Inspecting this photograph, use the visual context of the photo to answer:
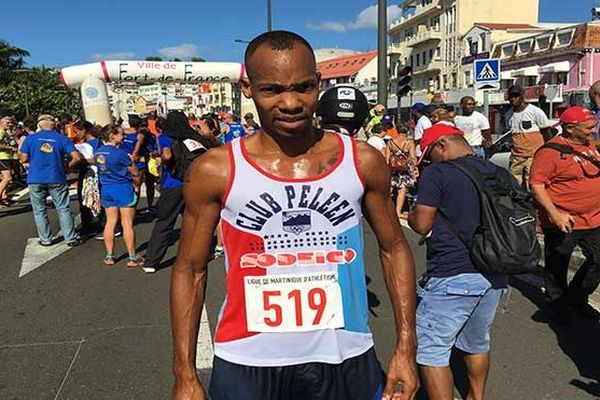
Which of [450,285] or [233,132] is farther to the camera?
[233,132]

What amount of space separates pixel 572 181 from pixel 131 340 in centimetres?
365

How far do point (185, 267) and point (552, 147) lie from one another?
11.3 ft

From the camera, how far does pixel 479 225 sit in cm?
297

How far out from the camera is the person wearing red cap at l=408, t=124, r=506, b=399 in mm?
2975

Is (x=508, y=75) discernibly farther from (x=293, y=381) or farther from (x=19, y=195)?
(x=293, y=381)

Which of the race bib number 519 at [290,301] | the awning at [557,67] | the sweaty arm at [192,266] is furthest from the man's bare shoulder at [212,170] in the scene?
the awning at [557,67]

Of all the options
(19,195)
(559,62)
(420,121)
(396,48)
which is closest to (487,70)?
(420,121)

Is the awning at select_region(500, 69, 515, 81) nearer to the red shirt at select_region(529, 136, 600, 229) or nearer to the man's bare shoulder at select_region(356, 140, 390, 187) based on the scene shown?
the red shirt at select_region(529, 136, 600, 229)

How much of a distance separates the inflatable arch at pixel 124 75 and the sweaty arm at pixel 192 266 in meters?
15.0

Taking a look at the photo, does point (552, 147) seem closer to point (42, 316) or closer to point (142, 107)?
point (42, 316)

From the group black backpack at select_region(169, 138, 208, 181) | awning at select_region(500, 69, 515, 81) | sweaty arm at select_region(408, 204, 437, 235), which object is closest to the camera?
sweaty arm at select_region(408, 204, 437, 235)

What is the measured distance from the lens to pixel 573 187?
4.44m

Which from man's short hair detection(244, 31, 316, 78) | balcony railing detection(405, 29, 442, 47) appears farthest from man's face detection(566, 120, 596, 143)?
balcony railing detection(405, 29, 442, 47)

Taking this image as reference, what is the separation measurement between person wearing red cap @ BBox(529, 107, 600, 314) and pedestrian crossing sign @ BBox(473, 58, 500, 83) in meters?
6.22
